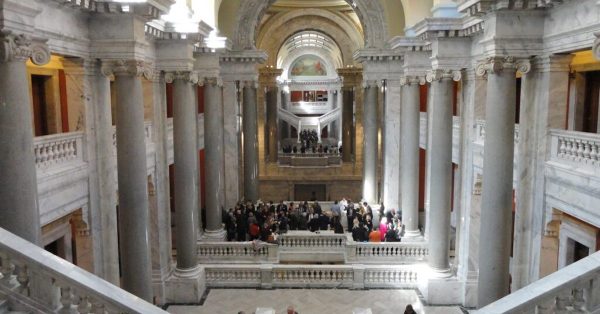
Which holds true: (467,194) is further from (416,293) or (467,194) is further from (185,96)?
(185,96)

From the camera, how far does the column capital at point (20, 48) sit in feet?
18.8

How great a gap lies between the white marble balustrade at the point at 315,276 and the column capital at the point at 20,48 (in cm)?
795

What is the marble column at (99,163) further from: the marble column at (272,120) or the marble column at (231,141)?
the marble column at (272,120)

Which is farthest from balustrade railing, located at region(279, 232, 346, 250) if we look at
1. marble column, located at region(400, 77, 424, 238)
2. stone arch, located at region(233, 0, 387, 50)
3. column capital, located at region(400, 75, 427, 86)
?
stone arch, located at region(233, 0, 387, 50)

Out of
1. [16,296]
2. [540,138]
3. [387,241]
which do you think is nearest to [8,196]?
[16,296]

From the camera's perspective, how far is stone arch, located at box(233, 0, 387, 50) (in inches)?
712

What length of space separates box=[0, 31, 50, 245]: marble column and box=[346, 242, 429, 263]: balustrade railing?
31.6 feet

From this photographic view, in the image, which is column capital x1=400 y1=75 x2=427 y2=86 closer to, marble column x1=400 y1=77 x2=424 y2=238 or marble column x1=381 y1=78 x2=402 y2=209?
marble column x1=400 y1=77 x2=424 y2=238

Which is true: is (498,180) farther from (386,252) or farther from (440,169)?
(386,252)

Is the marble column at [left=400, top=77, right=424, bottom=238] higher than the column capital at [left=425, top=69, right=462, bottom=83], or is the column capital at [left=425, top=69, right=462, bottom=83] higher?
the column capital at [left=425, top=69, right=462, bottom=83]

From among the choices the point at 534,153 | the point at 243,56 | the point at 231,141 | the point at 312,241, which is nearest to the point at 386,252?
the point at 312,241

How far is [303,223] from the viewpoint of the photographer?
1662 centimetres

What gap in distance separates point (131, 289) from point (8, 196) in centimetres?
347

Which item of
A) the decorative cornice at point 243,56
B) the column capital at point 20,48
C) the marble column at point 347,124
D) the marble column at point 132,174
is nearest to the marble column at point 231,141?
the decorative cornice at point 243,56
